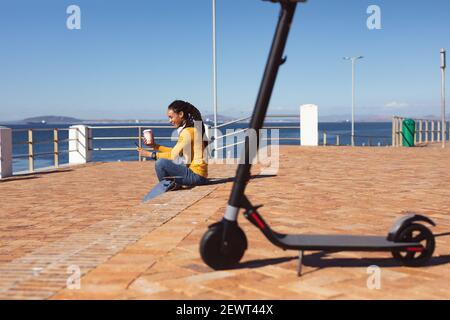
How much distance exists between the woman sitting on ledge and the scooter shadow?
3877 mm

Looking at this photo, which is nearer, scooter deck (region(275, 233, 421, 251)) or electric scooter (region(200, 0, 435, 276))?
electric scooter (region(200, 0, 435, 276))

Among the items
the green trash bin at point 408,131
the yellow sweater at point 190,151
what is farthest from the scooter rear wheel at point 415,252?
the green trash bin at point 408,131

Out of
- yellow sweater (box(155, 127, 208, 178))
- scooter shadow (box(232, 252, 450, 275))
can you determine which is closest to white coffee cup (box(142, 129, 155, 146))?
yellow sweater (box(155, 127, 208, 178))

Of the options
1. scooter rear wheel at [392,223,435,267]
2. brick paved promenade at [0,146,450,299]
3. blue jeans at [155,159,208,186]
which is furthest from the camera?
blue jeans at [155,159,208,186]

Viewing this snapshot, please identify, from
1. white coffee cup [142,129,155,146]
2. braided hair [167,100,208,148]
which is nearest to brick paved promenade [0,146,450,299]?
white coffee cup [142,129,155,146]

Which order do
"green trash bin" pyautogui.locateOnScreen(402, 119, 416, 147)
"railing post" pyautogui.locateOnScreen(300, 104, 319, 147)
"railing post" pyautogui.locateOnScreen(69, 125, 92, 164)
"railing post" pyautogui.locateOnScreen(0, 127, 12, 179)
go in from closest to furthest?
"railing post" pyautogui.locateOnScreen(0, 127, 12, 179), "railing post" pyautogui.locateOnScreen(69, 125, 92, 164), "railing post" pyautogui.locateOnScreen(300, 104, 319, 147), "green trash bin" pyautogui.locateOnScreen(402, 119, 416, 147)

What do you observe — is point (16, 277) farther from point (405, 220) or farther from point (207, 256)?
point (405, 220)

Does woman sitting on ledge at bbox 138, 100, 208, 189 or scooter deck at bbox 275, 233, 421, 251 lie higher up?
woman sitting on ledge at bbox 138, 100, 208, 189

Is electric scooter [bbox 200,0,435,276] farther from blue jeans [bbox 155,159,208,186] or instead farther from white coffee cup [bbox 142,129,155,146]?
blue jeans [bbox 155,159,208,186]

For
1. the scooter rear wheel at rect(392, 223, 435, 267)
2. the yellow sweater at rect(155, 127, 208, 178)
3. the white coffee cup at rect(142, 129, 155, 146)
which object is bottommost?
the scooter rear wheel at rect(392, 223, 435, 267)

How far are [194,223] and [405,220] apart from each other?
228cm

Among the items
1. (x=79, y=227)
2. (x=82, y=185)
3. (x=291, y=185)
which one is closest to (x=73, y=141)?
(x=82, y=185)

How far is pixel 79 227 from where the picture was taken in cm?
564

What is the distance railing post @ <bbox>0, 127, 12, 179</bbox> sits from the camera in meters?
12.3
